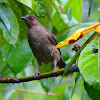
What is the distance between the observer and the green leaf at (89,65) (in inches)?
59.7

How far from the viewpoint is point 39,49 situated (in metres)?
3.89

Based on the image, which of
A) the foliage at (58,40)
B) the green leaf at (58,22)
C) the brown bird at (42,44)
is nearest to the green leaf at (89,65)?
the foliage at (58,40)

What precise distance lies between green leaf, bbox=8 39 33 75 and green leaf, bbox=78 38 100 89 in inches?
48.2

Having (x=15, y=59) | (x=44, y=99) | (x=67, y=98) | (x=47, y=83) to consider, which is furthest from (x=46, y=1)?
(x=44, y=99)

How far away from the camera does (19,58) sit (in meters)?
2.83

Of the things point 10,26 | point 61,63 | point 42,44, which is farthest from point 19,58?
point 61,63

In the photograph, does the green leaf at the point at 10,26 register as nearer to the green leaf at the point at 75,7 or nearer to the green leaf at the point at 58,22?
the green leaf at the point at 58,22

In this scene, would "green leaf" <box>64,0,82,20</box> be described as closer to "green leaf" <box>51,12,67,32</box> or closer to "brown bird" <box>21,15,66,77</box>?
"brown bird" <box>21,15,66,77</box>

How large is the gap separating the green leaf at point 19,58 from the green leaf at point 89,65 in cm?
123

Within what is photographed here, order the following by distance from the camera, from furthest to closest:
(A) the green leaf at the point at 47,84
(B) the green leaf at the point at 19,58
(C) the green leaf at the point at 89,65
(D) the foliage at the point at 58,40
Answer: (A) the green leaf at the point at 47,84 < (B) the green leaf at the point at 19,58 < (D) the foliage at the point at 58,40 < (C) the green leaf at the point at 89,65

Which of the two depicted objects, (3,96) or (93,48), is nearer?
(93,48)

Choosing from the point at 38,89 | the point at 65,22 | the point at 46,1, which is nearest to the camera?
the point at 46,1

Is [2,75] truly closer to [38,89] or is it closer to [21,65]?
[21,65]

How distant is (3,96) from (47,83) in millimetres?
2172
